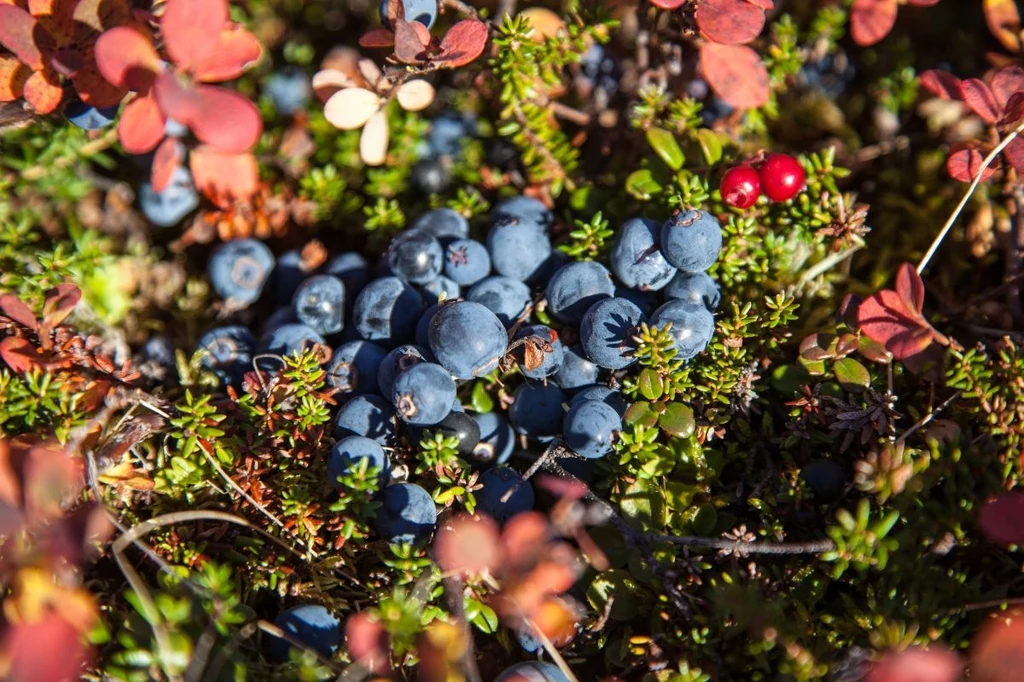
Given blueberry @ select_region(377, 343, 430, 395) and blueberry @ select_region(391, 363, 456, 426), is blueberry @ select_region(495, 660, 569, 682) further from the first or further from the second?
Answer: blueberry @ select_region(377, 343, 430, 395)

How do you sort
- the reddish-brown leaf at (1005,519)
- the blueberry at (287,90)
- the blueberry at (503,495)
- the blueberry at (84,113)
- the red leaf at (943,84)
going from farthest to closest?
the blueberry at (287,90) < the red leaf at (943,84) < the blueberry at (84,113) < the blueberry at (503,495) < the reddish-brown leaf at (1005,519)

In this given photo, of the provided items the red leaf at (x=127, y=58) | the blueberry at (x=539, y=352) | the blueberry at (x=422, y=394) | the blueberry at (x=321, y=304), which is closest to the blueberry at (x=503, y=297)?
the blueberry at (x=539, y=352)

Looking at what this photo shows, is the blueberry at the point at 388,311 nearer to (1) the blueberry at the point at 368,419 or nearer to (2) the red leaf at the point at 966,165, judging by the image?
(1) the blueberry at the point at 368,419

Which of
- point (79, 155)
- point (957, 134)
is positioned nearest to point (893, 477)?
point (957, 134)

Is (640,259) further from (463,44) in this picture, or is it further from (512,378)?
(463,44)

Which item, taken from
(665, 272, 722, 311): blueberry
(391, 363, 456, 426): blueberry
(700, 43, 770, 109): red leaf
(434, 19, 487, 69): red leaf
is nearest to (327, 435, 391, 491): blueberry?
(391, 363, 456, 426): blueberry

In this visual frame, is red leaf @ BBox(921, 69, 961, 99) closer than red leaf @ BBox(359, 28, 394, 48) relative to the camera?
No

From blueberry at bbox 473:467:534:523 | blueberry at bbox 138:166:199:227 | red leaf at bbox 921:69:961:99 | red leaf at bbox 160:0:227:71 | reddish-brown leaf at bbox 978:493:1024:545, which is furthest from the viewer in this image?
blueberry at bbox 138:166:199:227
